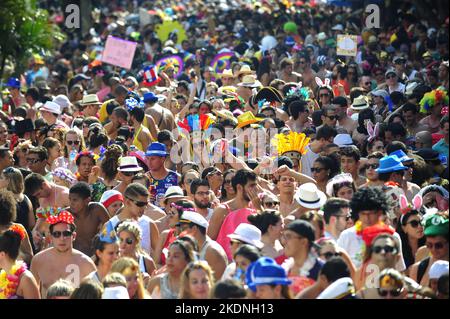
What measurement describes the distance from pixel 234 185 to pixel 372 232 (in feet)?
7.28

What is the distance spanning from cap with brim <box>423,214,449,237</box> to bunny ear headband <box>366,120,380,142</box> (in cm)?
469

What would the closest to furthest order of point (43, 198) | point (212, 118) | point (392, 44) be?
1. point (43, 198)
2. point (212, 118)
3. point (392, 44)

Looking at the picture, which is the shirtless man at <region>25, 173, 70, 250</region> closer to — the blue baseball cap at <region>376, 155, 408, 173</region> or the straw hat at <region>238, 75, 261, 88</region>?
the blue baseball cap at <region>376, 155, 408, 173</region>

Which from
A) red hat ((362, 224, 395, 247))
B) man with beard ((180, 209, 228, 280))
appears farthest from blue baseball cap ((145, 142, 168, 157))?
red hat ((362, 224, 395, 247))

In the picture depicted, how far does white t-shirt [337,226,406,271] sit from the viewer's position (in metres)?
8.59

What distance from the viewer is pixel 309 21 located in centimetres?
2808

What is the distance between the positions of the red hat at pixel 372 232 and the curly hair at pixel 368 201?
230 millimetres

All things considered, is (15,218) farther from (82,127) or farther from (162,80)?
(162,80)

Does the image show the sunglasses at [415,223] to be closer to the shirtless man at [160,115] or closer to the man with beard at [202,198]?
the man with beard at [202,198]

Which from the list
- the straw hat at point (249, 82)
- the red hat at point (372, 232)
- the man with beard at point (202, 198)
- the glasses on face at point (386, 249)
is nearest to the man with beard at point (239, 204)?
the man with beard at point (202, 198)

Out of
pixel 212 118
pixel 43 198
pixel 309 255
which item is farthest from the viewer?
pixel 212 118

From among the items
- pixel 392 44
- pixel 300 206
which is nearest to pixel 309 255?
pixel 300 206

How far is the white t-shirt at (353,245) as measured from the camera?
859 centimetres
